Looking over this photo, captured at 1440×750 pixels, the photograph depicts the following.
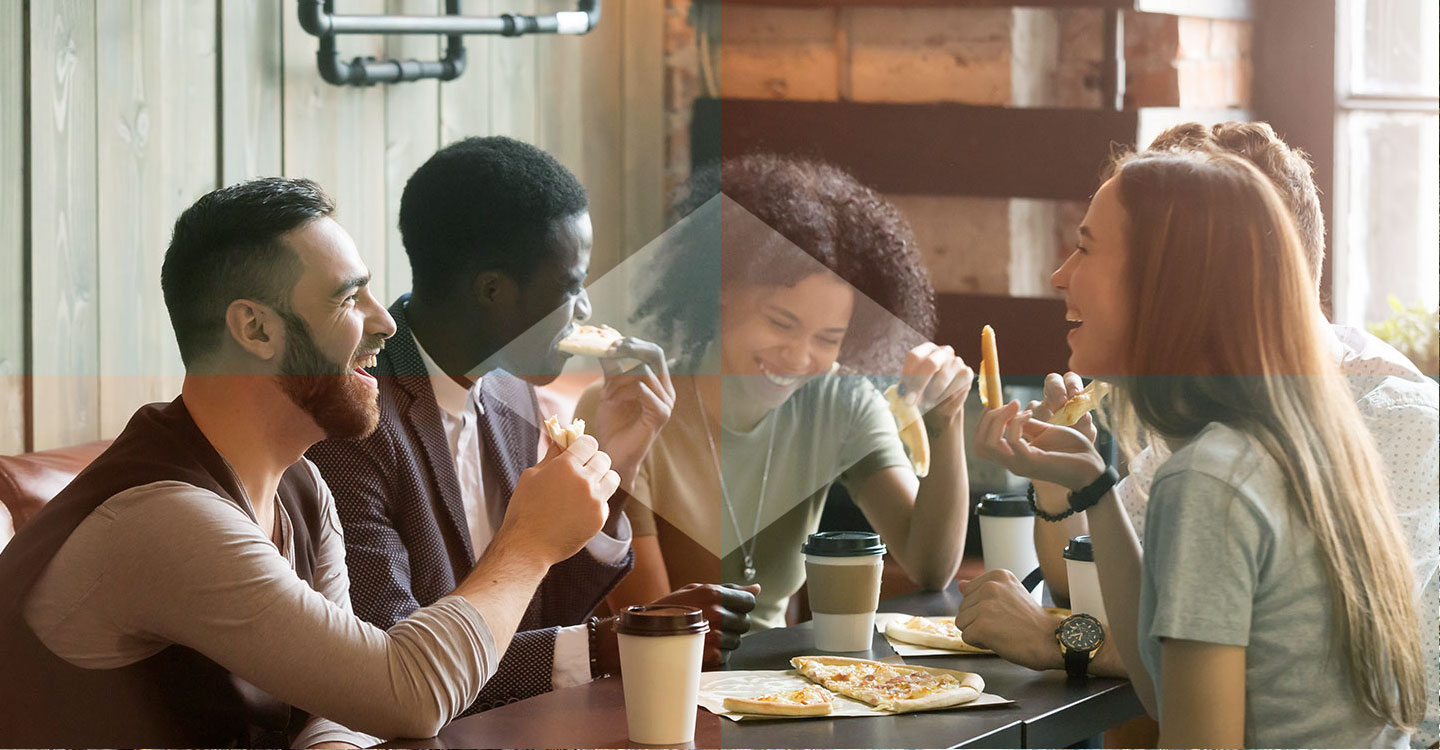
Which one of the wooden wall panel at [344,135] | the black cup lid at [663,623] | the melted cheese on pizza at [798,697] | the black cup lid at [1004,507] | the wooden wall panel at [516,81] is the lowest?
the melted cheese on pizza at [798,697]

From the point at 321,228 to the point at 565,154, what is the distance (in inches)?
42.6

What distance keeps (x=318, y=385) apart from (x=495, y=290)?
391 mm

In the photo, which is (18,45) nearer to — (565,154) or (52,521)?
(52,521)

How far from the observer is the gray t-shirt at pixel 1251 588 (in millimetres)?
699

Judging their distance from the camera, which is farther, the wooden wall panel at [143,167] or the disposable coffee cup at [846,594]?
the wooden wall panel at [143,167]

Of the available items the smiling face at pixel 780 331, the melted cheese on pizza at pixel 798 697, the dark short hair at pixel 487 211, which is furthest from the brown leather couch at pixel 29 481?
the smiling face at pixel 780 331

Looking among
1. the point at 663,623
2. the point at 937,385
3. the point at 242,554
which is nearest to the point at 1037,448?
the point at 663,623

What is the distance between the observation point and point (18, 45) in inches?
44.2

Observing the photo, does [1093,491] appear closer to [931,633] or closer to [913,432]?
[931,633]

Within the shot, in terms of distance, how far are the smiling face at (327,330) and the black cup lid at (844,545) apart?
373 mm

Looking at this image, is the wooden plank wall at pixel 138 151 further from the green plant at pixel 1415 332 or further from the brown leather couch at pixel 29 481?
the green plant at pixel 1415 332

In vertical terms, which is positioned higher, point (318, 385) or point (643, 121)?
point (643, 121)

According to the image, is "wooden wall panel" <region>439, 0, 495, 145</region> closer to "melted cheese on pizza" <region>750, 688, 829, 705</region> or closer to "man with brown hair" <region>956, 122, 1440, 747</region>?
"man with brown hair" <region>956, 122, 1440, 747</region>

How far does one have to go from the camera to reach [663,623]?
2.53 ft
